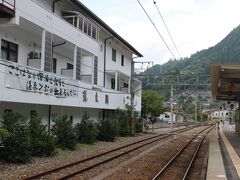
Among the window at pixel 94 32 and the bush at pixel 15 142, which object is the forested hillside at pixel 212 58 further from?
the bush at pixel 15 142

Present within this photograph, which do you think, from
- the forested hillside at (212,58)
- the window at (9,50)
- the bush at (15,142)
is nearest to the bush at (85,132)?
the window at (9,50)

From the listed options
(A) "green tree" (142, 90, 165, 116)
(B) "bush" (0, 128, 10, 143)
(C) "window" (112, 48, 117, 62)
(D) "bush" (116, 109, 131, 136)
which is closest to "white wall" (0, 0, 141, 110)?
(B) "bush" (0, 128, 10, 143)

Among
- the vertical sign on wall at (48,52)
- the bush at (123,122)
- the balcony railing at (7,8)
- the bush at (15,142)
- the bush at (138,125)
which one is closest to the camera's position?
the bush at (15,142)

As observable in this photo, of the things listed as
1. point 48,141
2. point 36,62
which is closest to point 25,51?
point 36,62

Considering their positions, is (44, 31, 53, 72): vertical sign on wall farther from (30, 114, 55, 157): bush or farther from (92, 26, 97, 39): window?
(92, 26, 97, 39): window

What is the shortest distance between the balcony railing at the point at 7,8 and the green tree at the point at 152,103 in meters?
55.4

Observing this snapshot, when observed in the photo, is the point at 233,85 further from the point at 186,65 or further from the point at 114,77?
the point at 186,65

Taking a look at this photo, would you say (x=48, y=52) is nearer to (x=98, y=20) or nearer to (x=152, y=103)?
(x=98, y=20)

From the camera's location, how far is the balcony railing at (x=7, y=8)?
1896 cm

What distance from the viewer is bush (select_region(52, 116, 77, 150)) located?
919 inches

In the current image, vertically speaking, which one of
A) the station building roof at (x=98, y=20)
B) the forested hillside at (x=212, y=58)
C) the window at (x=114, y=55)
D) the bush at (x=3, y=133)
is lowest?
the bush at (x=3, y=133)

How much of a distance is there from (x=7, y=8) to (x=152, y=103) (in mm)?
58768

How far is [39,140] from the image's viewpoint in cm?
1967

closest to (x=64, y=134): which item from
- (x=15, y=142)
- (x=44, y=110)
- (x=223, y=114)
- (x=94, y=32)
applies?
(x=44, y=110)
